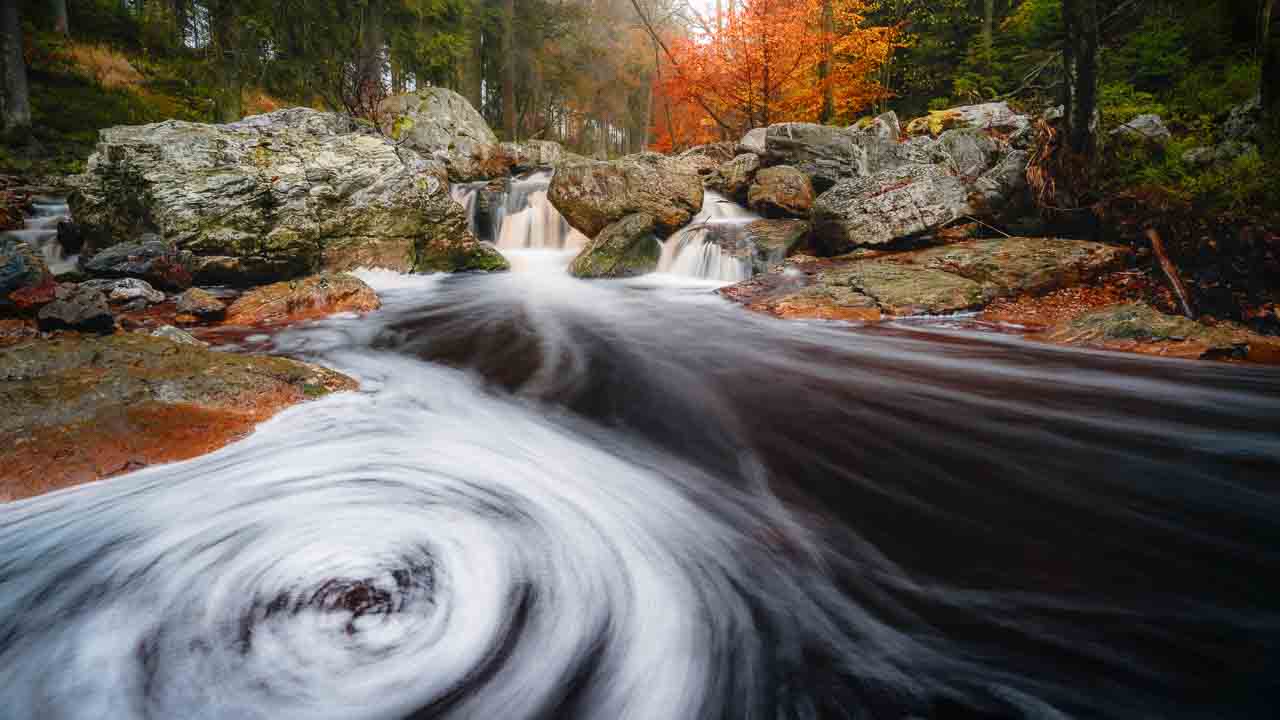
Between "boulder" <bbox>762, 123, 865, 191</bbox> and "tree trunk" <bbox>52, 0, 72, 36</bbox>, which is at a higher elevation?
"tree trunk" <bbox>52, 0, 72, 36</bbox>

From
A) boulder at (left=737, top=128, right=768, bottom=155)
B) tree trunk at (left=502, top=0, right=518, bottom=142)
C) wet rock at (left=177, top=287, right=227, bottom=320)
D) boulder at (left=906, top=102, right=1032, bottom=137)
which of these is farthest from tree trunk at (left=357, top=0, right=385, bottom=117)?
boulder at (left=906, top=102, right=1032, bottom=137)

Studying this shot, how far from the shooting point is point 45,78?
17203mm

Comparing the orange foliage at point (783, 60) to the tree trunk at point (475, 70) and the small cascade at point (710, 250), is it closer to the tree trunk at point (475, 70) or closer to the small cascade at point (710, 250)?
the small cascade at point (710, 250)

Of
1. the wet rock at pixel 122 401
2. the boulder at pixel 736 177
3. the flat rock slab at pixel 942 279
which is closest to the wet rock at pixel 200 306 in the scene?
the wet rock at pixel 122 401

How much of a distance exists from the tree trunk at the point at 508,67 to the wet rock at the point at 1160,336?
18.6 meters

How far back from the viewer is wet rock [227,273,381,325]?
679 cm

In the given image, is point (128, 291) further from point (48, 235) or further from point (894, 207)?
point (894, 207)

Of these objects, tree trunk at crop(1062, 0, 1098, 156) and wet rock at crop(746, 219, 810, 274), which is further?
wet rock at crop(746, 219, 810, 274)

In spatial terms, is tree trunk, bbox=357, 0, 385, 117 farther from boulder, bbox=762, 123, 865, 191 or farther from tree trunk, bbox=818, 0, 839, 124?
tree trunk, bbox=818, 0, 839, 124

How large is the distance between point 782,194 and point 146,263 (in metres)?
10.4

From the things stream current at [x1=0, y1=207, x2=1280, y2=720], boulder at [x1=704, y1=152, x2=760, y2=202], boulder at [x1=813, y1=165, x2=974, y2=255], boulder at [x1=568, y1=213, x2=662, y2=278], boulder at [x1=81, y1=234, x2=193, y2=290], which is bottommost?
stream current at [x1=0, y1=207, x2=1280, y2=720]

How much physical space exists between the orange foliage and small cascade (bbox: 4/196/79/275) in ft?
40.8

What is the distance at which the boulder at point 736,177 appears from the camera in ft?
41.8

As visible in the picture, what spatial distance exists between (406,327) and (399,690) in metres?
5.76
